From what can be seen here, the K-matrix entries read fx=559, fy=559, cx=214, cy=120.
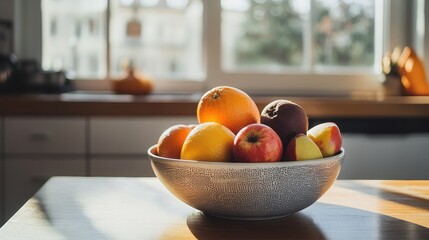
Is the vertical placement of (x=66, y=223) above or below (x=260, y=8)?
below

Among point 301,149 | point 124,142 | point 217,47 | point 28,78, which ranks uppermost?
point 217,47

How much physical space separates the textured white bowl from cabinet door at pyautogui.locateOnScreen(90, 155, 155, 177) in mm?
1398

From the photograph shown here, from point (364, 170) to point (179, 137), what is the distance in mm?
1556

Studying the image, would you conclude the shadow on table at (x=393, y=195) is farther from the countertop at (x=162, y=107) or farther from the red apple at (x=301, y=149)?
the countertop at (x=162, y=107)

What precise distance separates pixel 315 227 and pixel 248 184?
12 cm

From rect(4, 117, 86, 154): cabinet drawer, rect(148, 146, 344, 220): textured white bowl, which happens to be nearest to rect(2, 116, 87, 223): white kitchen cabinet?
rect(4, 117, 86, 154): cabinet drawer

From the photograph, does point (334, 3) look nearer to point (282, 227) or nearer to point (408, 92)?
point (408, 92)

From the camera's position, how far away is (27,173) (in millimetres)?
2180

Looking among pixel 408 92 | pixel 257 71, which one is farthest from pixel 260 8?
pixel 408 92

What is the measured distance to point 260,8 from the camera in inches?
113

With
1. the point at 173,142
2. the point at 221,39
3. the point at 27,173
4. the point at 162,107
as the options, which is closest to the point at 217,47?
the point at 221,39

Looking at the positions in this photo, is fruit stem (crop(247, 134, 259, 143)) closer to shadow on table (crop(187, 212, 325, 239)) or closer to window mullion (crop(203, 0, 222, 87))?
shadow on table (crop(187, 212, 325, 239))

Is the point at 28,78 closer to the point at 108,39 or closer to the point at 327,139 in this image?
the point at 108,39

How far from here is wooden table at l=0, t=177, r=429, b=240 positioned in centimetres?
A: 74
